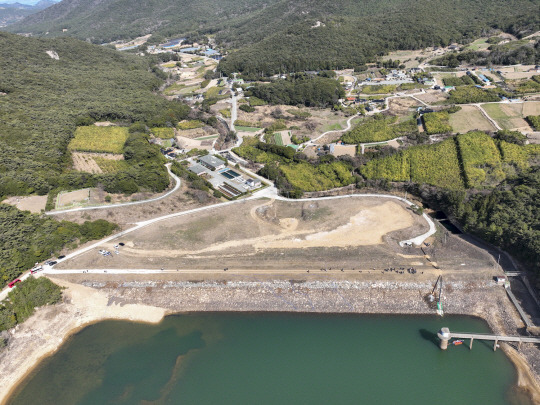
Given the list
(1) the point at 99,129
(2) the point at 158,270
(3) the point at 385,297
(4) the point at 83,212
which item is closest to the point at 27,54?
(1) the point at 99,129

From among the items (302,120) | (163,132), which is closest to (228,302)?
(163,132)

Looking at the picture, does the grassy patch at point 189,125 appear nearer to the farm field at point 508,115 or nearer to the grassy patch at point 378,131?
the grassy patch at point 378,131

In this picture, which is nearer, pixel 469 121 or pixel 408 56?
pixel 469 121

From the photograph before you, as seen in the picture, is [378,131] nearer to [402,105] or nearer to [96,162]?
[402,105]

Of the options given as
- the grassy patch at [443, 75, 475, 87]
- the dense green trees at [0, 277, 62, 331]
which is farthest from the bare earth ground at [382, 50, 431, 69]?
the dense green trees at [0, 277, 62, 331]

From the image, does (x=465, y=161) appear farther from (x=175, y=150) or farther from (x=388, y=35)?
(x=388, y=35)

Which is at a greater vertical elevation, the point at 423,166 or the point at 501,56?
the point at 501,56
